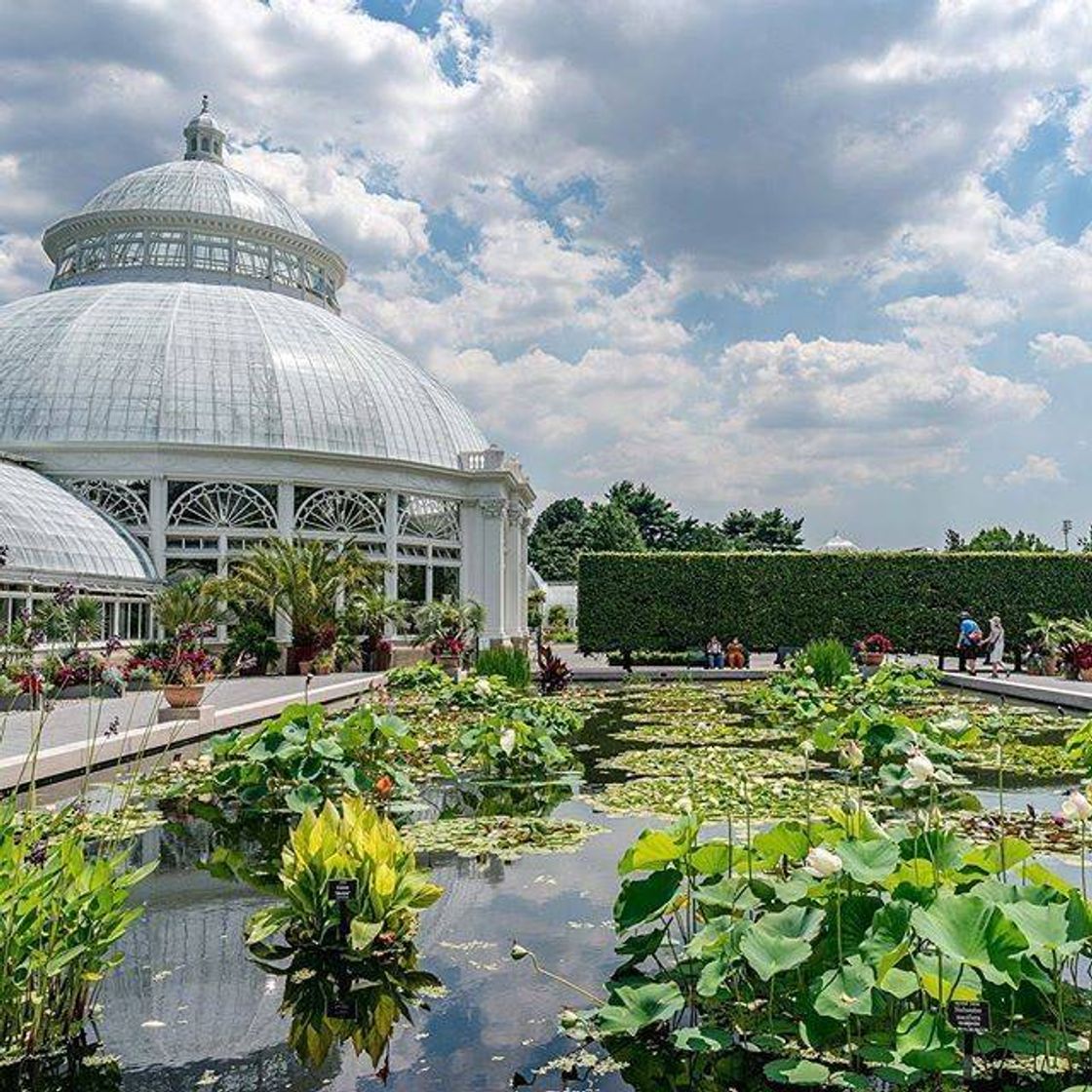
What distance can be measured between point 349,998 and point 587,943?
1.36 meters

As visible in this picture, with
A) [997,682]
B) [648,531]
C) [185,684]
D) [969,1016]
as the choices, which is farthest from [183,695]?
[648,531]

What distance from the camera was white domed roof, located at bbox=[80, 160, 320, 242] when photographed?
38875 millimetres

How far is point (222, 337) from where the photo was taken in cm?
3372

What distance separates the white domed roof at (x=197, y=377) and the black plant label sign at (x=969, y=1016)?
30186 mm

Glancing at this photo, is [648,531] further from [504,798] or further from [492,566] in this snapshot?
[504,798]

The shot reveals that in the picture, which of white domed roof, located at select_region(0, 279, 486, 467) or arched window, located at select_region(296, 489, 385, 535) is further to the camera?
arched window, located at select_region(296, 489, 385, 535)

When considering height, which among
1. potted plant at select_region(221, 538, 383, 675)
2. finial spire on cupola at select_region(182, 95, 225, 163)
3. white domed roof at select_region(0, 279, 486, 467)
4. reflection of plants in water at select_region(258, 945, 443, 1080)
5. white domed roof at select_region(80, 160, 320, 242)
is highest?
finial spire on cupola at select_region(182, 95, 225, 163)

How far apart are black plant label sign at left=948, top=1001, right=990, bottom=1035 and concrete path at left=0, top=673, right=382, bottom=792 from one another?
3.66 m

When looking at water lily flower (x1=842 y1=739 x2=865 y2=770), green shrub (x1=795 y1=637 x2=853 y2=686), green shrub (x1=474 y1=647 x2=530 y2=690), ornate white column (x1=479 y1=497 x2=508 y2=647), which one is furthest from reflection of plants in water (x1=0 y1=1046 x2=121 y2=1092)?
ornate white column (x1=479 y1=497 x2=508 y2=647)

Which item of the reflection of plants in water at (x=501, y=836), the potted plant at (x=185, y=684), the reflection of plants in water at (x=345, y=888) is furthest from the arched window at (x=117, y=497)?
the reflection of plants in water at (x=345, y=888)

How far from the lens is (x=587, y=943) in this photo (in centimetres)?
554

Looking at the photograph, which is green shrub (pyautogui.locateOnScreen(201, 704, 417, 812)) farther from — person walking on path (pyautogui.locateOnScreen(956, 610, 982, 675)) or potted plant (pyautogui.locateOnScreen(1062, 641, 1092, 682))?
person walking on path (pyautogui.locateOnScreen(956, 610, 982, 675))

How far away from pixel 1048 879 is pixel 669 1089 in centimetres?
169

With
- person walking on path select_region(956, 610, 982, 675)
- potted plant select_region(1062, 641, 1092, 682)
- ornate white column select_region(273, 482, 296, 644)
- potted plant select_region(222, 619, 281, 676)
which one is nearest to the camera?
potted plant select_region(1062, 641, 1092, 682)
